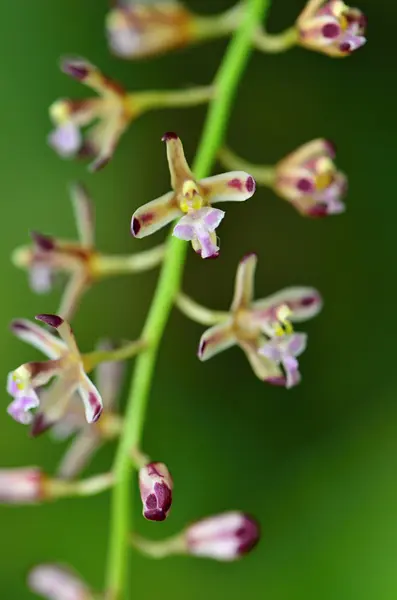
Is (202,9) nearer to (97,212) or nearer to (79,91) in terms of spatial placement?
(79,91)

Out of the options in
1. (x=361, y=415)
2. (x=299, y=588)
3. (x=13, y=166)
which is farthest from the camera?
(x=13, y=166)

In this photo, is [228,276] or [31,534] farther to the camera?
[228,276]

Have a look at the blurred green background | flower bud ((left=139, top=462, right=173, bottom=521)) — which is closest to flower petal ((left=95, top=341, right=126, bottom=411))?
flower bud ((left=139, top=462, right=173, bottom=521))

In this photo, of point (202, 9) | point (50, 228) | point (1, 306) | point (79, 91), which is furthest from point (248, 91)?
Answer: point (1, 306)

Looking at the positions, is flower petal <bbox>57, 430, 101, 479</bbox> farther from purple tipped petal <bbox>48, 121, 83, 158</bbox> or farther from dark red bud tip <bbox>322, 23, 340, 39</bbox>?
dark red bud tip <bbox>322, 23, 340, 39</bbox>

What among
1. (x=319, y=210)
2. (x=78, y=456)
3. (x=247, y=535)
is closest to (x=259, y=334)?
(x=319, y=210)

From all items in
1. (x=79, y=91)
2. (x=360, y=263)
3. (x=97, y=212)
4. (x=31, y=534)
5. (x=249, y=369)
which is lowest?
(x=31, y=534)

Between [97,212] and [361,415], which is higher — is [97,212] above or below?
above
